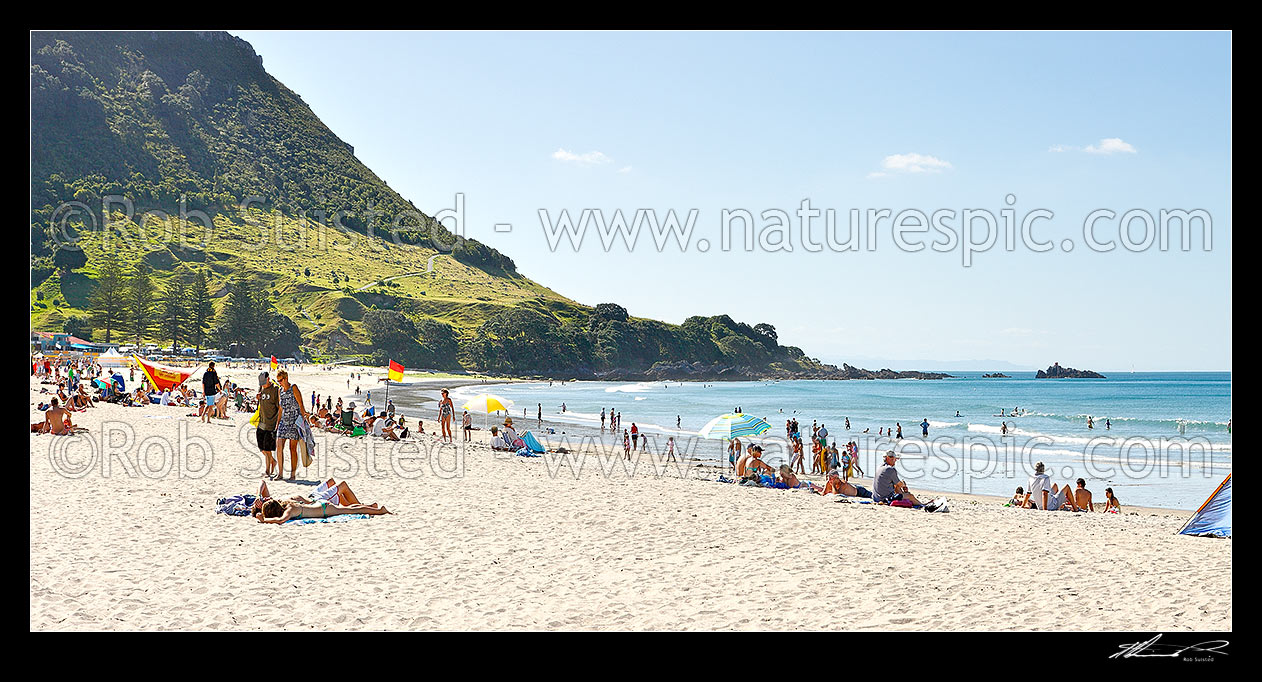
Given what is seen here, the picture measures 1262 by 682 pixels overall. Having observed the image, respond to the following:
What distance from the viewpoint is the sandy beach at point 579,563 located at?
20.0ft

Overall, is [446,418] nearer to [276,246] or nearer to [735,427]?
[735,427]

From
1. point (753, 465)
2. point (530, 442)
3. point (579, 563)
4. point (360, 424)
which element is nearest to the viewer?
point (579, 563)

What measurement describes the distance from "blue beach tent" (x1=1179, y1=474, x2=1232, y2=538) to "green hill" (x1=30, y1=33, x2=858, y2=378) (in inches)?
4166

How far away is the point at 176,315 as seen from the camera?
89.4 meters

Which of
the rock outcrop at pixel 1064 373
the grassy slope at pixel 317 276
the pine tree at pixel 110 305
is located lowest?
the rock outcrop at pixel 1064 373

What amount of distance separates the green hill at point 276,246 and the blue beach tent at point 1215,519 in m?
106

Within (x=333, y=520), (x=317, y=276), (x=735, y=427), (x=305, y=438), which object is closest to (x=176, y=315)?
(x=317, y=276)

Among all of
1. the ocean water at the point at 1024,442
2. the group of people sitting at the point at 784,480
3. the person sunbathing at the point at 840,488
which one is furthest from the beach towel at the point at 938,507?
the ocean water at the point at 1024,442

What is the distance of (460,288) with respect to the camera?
497 feet

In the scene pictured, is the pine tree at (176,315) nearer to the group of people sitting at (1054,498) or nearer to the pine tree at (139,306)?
the pine tree at (139,306)

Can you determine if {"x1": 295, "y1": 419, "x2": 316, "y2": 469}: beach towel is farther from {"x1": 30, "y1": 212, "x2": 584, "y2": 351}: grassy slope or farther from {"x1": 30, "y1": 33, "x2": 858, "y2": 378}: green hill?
{"x1": 30, "y1": 212, "x2": 584, "y2": 351}: grassy slope

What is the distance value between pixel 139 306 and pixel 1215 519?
329 ft
